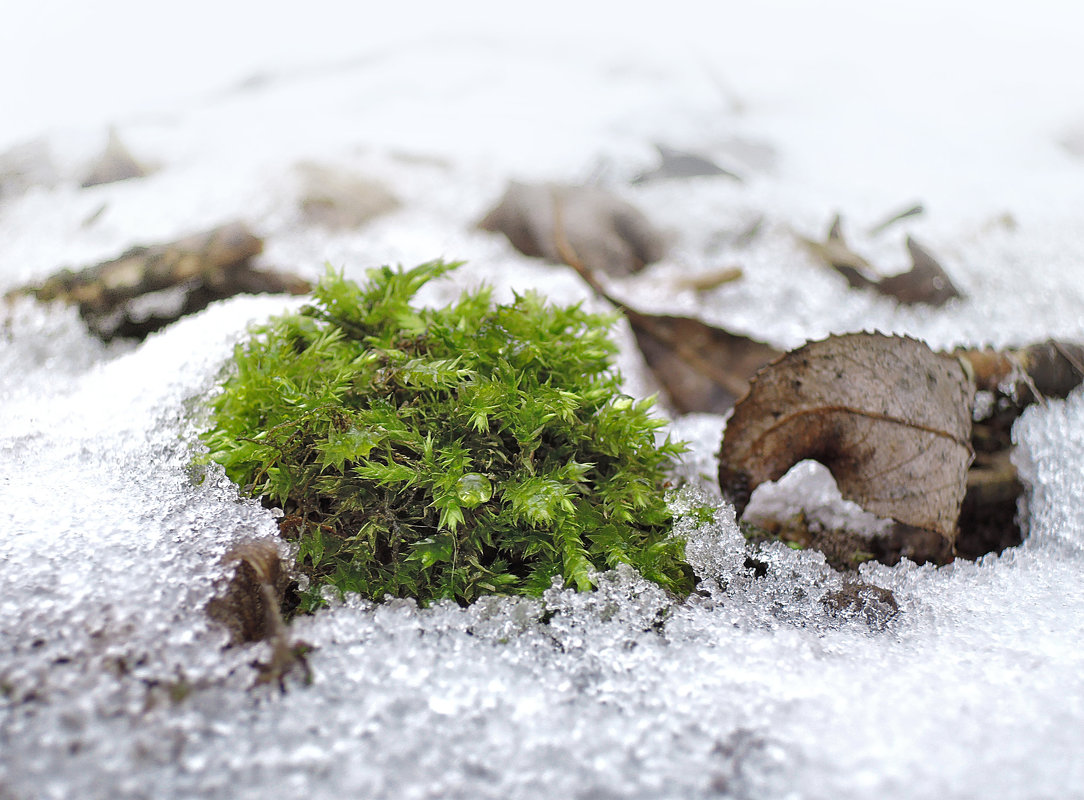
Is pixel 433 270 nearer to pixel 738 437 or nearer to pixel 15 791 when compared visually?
pixel 738 437

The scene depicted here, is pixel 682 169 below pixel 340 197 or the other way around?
below

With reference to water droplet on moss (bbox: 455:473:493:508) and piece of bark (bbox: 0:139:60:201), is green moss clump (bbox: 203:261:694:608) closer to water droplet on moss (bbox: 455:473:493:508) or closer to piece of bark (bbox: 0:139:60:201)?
water droplet on moss (bbox: 455:473:493:508)

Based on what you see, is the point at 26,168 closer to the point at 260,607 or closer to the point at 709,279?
the point at 709,279

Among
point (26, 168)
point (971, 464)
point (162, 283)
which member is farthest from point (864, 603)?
point (26, 168)

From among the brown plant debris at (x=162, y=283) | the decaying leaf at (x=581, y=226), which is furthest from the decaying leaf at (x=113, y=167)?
the decaying leaf at (x=581, y=226)

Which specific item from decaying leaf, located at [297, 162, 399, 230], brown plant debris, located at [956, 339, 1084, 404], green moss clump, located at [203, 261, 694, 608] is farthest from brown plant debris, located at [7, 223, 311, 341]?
brown plant debris, located at [956, 339, 1084, 404]

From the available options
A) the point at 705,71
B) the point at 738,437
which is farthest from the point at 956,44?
the point at 738,437

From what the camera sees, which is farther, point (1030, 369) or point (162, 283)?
point (162, 283)
